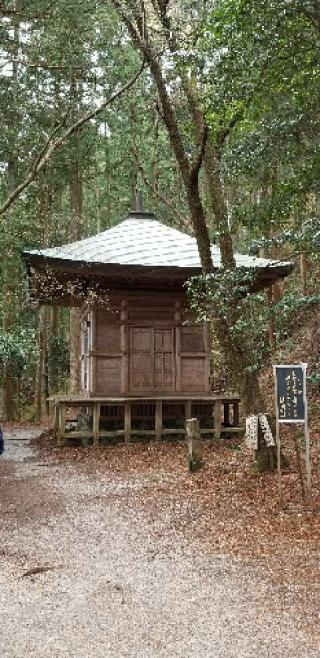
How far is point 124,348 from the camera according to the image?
1393 cm

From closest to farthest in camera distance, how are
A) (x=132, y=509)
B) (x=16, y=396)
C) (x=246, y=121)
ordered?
(x=132, y=509)
(x=246, y=121)
(x=16, y=396)

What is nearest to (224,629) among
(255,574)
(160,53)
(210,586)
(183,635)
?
(183,635)

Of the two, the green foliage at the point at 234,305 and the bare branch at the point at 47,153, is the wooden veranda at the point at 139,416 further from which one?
the green foliage at the point at 234,305

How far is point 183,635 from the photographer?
4.03 m

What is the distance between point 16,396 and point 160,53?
15.7 metres

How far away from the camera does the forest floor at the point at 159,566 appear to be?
3.97 meters

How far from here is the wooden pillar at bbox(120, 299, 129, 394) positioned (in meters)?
13.9

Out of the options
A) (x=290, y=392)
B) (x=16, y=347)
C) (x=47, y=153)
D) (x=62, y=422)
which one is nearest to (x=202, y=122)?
(x=47, y=153)

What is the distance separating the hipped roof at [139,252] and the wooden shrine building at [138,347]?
1.2 inches

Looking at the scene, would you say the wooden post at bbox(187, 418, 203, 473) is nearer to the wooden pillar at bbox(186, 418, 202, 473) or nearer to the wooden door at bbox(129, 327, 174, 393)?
the wooden pillar at bbox(186, 418, 202, 473)

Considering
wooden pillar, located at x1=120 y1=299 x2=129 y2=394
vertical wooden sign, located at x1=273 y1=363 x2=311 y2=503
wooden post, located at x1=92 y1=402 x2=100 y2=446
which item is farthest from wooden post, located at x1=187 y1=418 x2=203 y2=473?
wooden pillar, located at x1=120 y1=299 x2=129 y2=394

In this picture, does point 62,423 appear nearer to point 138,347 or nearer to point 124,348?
point 124,348

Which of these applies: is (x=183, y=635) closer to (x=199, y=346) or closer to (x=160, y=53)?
(x=160, y=53)

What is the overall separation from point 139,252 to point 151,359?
8.03 feet
